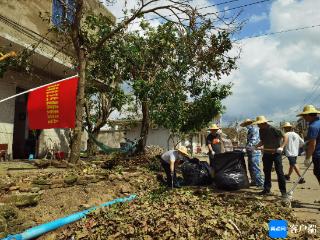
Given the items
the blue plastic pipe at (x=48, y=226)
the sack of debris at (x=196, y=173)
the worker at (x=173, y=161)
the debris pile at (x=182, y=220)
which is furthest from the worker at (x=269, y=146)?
the blue plastic pipe at (x=48, y=226)

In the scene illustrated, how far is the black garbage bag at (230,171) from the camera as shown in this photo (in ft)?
29.0

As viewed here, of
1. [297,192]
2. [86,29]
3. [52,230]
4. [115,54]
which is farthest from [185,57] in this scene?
[52,230]

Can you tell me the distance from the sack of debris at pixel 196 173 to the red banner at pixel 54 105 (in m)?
3.08

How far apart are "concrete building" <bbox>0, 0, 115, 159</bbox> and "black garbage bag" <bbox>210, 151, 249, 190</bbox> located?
588 centimetres

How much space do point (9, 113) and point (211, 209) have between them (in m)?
10.1

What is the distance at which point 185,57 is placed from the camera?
16141 mm

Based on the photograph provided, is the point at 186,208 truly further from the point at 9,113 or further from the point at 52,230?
the point at 9,113

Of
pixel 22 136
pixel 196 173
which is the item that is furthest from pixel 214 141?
pixel 22 136

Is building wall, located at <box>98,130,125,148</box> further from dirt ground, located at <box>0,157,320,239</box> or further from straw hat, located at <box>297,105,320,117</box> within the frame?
straw hat, located at <box>297,105,320,117</box>

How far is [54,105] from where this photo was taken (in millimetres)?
9156

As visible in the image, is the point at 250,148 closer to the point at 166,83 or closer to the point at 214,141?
the point at 214,141

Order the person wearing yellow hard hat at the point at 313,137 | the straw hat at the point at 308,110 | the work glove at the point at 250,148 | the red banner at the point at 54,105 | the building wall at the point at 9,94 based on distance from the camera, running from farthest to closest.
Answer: the building wall at the point at 9,94, the work glove at the point at 250,148, the red banner at the point at 54,105, the straw hat at the point at 308,110, the person wearing yellow hard hat at the point at 313,137

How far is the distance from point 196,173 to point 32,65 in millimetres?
8327

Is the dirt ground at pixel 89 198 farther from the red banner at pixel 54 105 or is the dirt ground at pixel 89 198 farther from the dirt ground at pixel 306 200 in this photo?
the red banner at pixel 54 105
